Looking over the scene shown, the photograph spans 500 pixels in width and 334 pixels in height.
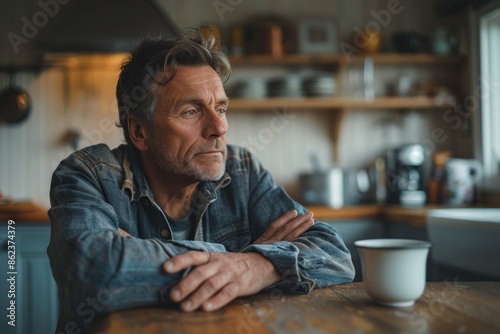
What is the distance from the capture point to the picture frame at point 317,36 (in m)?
3.27

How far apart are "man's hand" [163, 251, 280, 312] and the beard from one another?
0.40 metres

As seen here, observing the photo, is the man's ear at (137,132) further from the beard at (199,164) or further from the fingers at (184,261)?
the fingers at (184,261)

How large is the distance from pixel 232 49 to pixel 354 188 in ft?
3.47

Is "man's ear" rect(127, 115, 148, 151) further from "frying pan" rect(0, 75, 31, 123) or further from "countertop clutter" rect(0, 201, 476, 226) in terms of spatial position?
"frying pan" rect(0, 75, 31, 123)

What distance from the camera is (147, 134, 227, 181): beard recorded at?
1.44 m

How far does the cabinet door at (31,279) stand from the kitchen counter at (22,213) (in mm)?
31

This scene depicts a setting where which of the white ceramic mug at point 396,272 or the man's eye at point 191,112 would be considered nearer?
the white ceramic mug at point 396,272

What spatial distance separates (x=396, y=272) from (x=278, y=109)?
253 cm

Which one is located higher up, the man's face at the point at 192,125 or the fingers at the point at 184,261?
the man's face at the point at 192,125

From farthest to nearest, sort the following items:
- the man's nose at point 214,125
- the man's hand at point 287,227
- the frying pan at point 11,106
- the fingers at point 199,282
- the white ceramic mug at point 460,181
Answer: the frying pan at point 11,106
the white ceramic mug at point 460,181
the man's nose at point 214,125
the man's hand at point 287,227
the fingers at point 199,282

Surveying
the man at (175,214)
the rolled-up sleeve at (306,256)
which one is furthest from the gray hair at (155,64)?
the rolled-up sleeve at (306,256)

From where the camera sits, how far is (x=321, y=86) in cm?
316

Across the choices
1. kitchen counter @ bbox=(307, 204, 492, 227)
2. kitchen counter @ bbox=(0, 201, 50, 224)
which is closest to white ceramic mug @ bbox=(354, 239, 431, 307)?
kitchen counter @ bbox=(307, 204, 492, 227)

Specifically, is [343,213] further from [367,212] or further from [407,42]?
[407,42]
